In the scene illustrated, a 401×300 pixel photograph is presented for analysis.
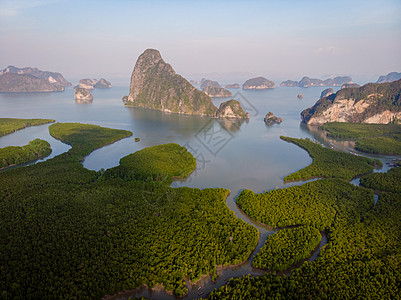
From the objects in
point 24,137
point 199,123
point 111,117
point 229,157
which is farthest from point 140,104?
point 229,157

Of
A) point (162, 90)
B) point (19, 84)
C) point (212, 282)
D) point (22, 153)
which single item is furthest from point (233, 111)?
point (19, 84)

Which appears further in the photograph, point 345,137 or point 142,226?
point 345,137

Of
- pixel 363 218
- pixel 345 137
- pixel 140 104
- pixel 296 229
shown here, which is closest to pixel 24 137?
pixel 140 104

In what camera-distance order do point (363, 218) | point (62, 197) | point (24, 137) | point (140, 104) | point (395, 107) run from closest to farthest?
point (363, 218)
point (62, 197)
point (24, 137)
point (395, 107)
point (140, 104)

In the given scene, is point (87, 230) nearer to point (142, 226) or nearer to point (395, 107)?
point (142, 226)

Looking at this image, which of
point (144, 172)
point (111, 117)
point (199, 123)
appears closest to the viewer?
point (144, 172)

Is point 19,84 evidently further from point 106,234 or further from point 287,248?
point 287,248

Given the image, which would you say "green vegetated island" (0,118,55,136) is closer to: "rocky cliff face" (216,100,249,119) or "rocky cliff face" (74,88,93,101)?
"rocky cliff face" (216,100,249,119)

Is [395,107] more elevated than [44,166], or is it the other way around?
[395,107]

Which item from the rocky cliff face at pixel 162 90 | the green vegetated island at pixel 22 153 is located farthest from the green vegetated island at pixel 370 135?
the green vegetated island at pixel 22 153
